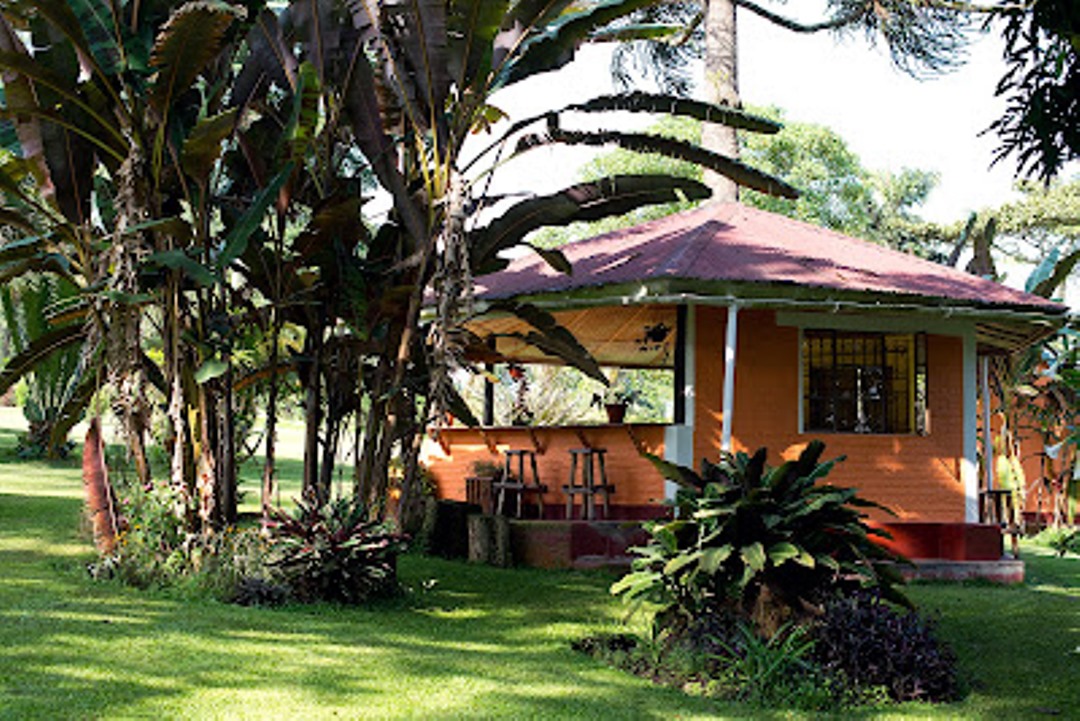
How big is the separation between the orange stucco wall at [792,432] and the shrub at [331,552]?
4394 mm

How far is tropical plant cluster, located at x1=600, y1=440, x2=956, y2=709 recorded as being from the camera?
280 inches

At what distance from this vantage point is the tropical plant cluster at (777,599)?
710 centimetres

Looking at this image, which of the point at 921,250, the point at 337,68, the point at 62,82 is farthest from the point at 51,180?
the point at 921,250

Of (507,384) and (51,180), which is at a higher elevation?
(51,180)

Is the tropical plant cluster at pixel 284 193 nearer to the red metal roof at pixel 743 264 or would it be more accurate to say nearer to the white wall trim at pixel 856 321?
the red metal roof at pixel 743 264

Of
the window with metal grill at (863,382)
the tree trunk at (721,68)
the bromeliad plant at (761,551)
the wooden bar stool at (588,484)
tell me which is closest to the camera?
the bromeliad plant at (761,551)

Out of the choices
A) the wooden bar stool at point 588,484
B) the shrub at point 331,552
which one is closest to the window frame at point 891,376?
the wooden bar stool at point 588,484

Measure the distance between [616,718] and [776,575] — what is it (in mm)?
1779

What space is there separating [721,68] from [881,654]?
13317 mm

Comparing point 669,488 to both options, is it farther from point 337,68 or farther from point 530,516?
point 337,68

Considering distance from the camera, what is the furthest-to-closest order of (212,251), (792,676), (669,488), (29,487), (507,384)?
(507,384) → (29,487) → (669,488) → (212,251) → (792,676)

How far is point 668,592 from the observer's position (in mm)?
7891

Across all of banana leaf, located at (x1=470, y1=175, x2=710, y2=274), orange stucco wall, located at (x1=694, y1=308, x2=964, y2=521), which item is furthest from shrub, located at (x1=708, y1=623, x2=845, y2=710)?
orange stucco wall, located at (x1=694, y1=308, x2=964, y2=521)

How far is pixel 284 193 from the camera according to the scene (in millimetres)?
9680
